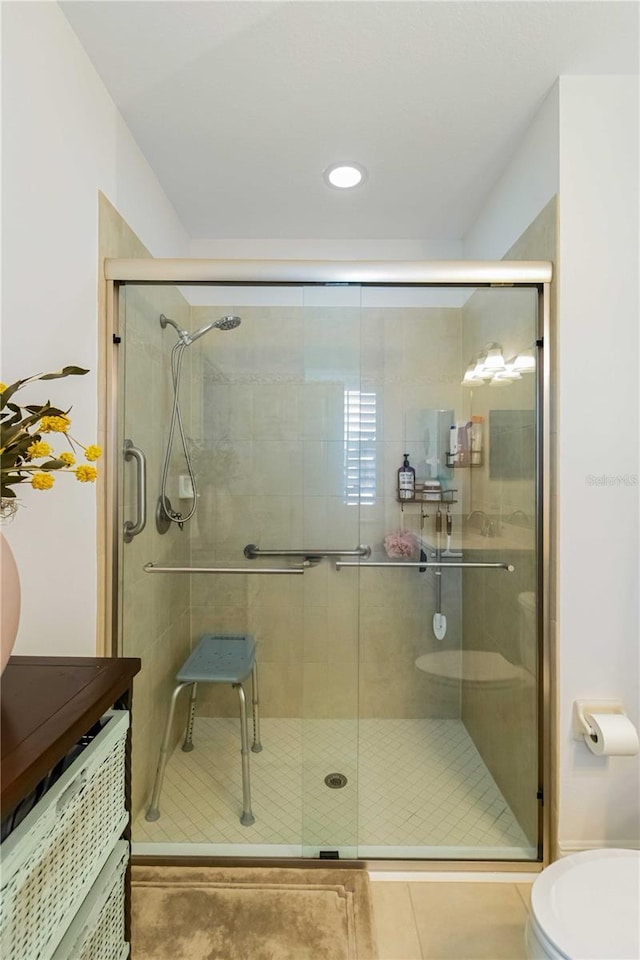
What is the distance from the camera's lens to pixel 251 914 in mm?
1338

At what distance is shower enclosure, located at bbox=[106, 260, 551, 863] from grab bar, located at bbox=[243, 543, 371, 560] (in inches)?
0.4

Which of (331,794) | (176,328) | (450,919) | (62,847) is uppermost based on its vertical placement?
(176,328)

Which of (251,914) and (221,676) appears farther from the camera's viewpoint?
(221,676)

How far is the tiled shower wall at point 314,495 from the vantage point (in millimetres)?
1689

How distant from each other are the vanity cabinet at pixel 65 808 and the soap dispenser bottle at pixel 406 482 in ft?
3.99

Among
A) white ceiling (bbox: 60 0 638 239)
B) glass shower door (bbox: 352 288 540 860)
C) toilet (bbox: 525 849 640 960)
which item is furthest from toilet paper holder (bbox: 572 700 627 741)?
white ceiling (bbox: 60 0 638 239)

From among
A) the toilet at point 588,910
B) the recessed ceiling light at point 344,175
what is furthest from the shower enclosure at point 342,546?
the recessed ceiling light at point 344,175

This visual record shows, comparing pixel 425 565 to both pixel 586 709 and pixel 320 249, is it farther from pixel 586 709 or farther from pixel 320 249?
pixel 320 249

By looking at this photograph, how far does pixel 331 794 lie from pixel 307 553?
0.81 meters

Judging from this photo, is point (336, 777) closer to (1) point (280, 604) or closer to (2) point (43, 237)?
(1) point (280, 604)

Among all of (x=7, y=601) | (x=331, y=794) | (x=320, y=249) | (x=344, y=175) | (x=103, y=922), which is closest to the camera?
(x=7, y=601)

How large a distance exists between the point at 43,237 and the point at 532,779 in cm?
217

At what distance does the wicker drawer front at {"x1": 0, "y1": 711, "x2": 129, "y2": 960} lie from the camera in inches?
23.4

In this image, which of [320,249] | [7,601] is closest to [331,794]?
[7,601]
